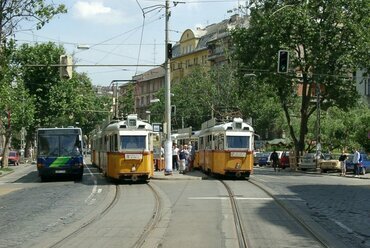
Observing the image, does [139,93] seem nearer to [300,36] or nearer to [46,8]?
[300,36]

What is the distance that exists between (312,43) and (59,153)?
21.2m

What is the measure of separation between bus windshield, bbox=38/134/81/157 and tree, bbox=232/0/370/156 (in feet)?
58.6

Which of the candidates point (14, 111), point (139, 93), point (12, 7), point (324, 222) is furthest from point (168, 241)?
point (139, 93)

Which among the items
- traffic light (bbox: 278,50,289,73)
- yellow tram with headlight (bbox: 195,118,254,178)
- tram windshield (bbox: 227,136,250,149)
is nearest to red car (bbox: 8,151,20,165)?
yellow tram with headlight (bbox: 195,118,254,178)

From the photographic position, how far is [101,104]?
94688 millimetres

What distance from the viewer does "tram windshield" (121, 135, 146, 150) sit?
26.6 m

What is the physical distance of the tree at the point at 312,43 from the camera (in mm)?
42906

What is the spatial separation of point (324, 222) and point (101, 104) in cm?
8201

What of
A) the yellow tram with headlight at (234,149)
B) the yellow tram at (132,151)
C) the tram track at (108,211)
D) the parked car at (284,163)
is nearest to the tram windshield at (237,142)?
the yellow tram with headlight at (234,149)

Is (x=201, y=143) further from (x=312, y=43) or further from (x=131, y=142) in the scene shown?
(x=312, y=43)

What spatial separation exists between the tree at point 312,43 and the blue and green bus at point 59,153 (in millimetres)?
17917

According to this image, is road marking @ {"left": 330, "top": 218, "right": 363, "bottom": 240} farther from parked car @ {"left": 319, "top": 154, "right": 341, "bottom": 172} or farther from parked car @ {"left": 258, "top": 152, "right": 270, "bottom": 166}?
parked car @ {"left": 258, "top": 152, "right": 270, "bottom": 166}

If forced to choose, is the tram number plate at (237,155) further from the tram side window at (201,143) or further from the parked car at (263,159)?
the parked car at (263,159)

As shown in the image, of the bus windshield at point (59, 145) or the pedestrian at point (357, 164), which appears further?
the pedestrian at point (357, 164)
